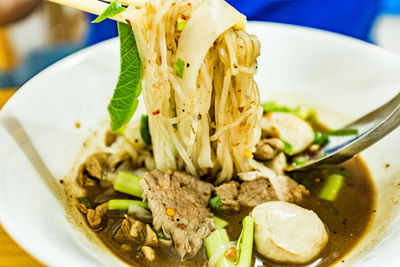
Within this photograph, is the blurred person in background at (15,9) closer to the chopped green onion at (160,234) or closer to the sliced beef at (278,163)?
the sliced beef at (278,163)

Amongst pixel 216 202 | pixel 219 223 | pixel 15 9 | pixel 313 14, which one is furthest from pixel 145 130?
pixel 15 9

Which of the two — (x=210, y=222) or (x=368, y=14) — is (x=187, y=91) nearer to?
(x=210, y=222)

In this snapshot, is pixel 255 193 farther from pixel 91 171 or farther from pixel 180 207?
pixel 91 171

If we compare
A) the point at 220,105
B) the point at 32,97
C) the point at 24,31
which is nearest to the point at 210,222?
the point at 220,105

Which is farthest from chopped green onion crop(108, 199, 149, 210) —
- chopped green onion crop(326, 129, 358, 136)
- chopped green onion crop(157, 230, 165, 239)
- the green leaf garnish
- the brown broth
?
chopped green onion crop(326, 129, 358, 136)

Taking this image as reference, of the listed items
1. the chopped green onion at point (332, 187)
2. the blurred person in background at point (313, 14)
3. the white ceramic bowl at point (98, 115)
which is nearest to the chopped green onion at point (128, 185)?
the white ceramic bowl at point (98, 115)

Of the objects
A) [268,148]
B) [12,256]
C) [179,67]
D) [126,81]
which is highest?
[179,67]
